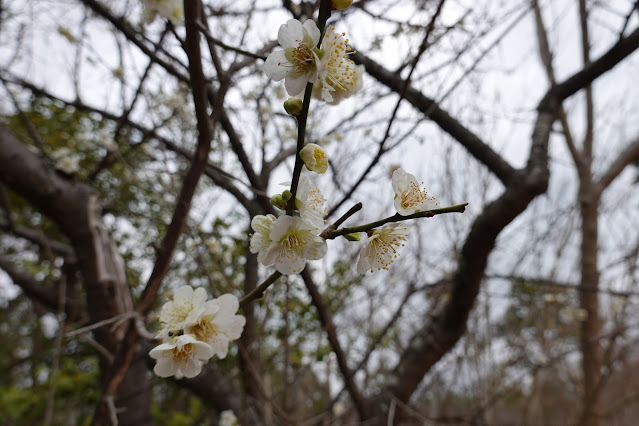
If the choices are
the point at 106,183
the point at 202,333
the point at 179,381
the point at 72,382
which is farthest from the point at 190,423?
the point at 202,333

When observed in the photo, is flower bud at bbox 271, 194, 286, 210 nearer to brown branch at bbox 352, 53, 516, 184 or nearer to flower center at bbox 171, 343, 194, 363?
flower center at bbox 171, 343, 194, 363

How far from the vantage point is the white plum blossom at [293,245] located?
0.62 metres

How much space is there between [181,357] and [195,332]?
1.9 inches

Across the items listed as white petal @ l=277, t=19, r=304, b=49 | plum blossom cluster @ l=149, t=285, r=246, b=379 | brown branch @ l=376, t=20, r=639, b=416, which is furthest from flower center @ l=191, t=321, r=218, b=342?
brown branch @ l=376, t=20, r=639, b=416

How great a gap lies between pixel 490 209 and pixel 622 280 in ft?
10.8

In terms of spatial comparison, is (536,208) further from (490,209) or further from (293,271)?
(293,271)

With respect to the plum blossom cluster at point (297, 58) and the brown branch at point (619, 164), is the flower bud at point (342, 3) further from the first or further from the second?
the brown branch at point (619, 164)

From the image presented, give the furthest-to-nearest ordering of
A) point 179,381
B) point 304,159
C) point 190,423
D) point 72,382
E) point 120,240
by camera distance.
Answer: point 190,423 < point 120,240 < point 72,382 < point 179,381 < point 304,159

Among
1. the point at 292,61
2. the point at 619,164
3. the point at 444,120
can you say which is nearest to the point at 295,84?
the point at 292,61

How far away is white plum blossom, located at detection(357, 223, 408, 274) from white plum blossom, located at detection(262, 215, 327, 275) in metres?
0.11

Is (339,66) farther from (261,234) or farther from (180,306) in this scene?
(180,306)

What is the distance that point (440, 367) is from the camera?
3680 millimetres

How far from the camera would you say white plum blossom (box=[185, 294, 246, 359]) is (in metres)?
0.75

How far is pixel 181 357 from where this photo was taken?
734 millimetres
